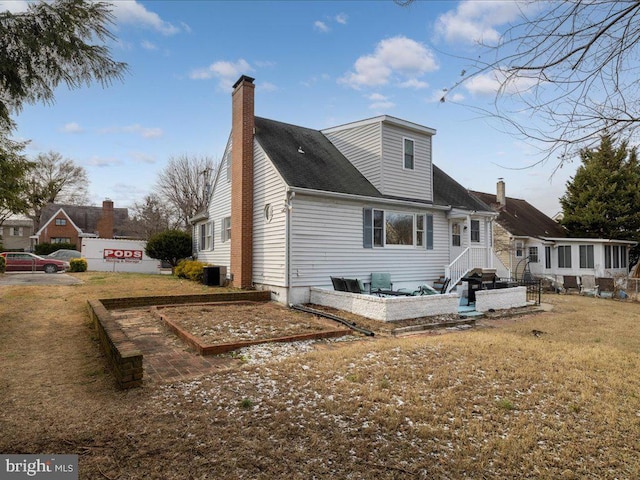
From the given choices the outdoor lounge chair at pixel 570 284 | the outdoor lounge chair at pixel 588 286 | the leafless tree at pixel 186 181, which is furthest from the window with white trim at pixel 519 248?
the leafless tree at pixel 186 181

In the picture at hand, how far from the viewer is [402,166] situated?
47.6 feet

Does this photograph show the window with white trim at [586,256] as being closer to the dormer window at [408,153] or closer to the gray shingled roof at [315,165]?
the gray shingled roof at [315,165]

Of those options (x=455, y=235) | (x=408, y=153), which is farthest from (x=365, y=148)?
(x=455, y=235)

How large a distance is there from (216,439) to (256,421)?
49 centimetres

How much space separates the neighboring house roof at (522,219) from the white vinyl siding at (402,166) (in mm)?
12496

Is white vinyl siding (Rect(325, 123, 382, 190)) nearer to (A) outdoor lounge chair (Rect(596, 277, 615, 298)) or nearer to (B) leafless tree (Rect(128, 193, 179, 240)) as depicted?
(A) outdoor lounge chair (Rect(596, 277, 615, 298))

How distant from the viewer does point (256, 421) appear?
3705 millimetres

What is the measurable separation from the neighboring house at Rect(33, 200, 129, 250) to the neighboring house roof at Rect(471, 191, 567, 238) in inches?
1397

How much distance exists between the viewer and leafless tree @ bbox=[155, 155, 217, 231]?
113 ft

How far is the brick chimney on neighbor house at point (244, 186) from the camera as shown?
525 inches

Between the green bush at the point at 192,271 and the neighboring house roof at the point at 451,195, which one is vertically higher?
the neighboring house roof at the point at 451,195

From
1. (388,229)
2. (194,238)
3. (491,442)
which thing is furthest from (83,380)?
(194,238)

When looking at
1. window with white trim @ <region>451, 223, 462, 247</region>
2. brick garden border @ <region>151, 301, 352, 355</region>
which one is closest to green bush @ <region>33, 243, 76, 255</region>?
brick garden border @ <region>151, 301, 352, 355</region>

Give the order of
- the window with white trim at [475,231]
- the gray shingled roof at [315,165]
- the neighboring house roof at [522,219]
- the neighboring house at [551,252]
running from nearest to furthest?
the gray shingled roof at [315,165] < the window with white trim at [475,231] < the neighboring house at [551,252] < the neighboring house roof at [522,219]
